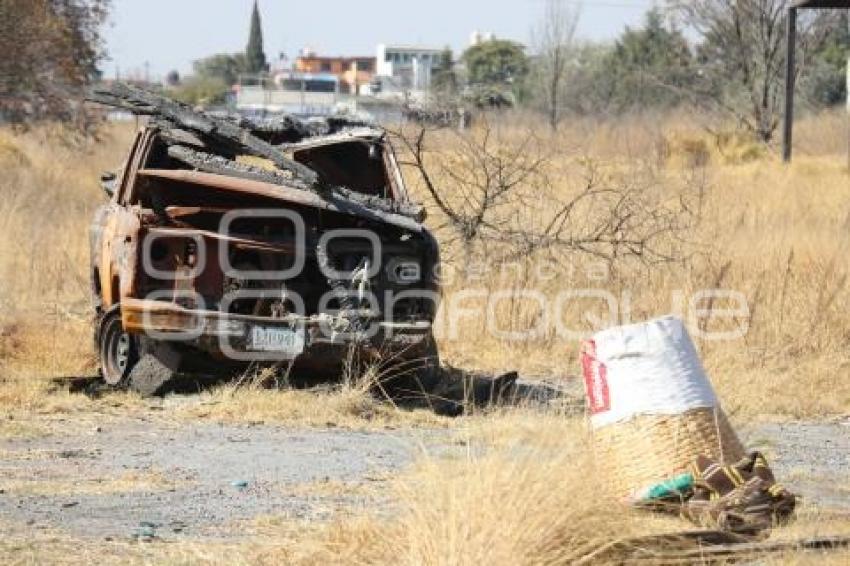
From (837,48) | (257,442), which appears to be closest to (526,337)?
(257,442)

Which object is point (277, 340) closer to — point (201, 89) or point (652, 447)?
point (652, 447)

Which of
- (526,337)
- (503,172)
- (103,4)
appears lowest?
(526,337)

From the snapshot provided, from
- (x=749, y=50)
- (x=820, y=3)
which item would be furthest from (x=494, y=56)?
(x=820, y=3)

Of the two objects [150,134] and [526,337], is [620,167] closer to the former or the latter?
[526,337]

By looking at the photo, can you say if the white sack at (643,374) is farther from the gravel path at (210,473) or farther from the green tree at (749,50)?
the green tree at (749,50)

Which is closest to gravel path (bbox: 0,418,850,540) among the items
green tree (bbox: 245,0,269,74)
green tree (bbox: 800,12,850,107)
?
green tree (bbox: 800,12,850,107)

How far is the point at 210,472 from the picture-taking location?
7965mm

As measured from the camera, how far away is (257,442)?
8.95m

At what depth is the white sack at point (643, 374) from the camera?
274 inches

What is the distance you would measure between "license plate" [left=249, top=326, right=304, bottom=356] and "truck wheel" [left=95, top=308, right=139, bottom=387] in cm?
111

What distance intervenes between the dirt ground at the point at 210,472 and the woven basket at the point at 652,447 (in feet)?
2.76

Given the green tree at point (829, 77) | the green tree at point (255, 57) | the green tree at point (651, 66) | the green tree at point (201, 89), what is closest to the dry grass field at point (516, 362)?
the green tree at point (651, 66)

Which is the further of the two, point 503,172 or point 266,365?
point 503,172

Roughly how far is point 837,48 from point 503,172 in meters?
52.2
